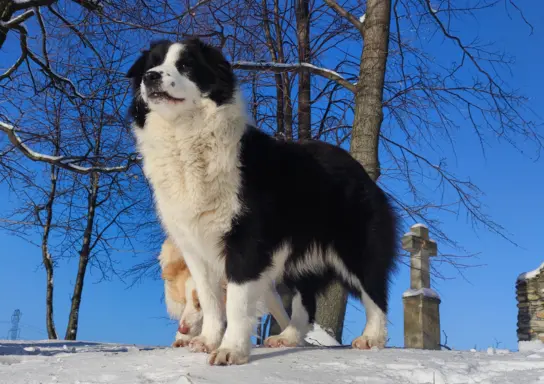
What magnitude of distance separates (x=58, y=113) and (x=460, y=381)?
9.39 meters

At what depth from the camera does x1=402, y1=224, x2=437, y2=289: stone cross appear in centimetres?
Answer: 947

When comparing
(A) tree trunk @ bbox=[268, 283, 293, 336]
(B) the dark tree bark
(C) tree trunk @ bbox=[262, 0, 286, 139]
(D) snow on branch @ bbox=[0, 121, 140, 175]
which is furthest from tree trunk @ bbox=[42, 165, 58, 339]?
(A) tree trunk @ bbox=[268, 283, 293, 336]

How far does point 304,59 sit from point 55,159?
4848mm

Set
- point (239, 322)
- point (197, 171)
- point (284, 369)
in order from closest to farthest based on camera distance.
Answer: point (284, 369), point (239, 322), point (197, 171)

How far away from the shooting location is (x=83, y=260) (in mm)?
12930

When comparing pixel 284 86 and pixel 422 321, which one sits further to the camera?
pixel 284 86

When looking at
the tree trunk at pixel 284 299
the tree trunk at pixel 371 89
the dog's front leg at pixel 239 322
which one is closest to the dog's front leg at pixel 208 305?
the dog's front leg at pixel 239 322

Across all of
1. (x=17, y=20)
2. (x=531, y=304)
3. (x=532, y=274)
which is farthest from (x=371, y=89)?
(x=531, y=304)

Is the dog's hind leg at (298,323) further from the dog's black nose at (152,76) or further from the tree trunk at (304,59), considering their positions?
the tree trunk at (304,59)

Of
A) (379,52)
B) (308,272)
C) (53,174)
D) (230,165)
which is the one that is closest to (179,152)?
(230,165)

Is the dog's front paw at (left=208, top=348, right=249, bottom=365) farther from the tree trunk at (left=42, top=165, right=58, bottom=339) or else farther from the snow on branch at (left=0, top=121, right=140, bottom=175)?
the tree trunk at (left=42, top=165, right=58, bottom=339)

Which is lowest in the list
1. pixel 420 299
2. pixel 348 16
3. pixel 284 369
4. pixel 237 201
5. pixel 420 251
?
pixel 284 369

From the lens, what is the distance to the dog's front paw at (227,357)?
3111 mm

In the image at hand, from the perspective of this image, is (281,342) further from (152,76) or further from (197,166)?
(152,76)
